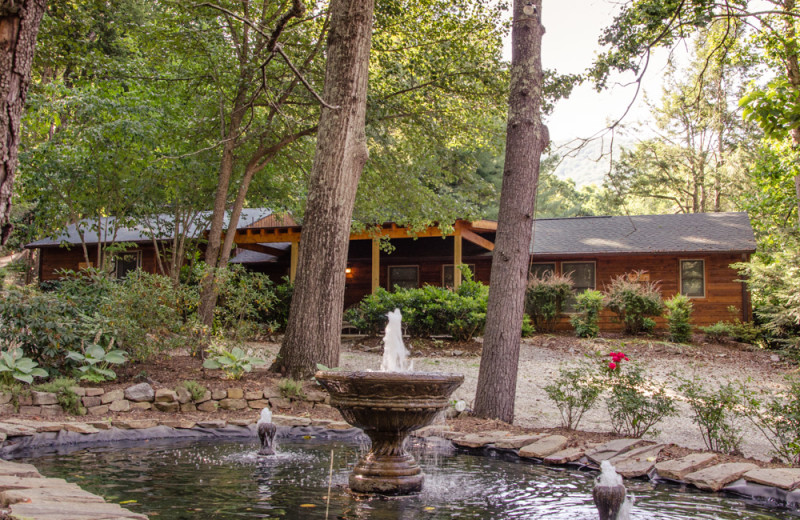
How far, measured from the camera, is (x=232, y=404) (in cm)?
767

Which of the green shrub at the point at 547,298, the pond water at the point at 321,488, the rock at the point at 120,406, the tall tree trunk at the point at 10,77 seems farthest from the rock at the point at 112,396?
the green shrub at the point at 547,298

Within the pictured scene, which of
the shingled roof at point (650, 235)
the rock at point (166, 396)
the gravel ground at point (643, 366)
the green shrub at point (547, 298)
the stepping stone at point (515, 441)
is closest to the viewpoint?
the stepping stone at point (515, 441)

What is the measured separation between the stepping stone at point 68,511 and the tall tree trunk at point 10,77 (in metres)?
1.23

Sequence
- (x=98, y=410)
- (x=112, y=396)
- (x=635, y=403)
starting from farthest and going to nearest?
1. (x=112, y=396)
2. (x=98, y=410)
3. (x=635, y=403)

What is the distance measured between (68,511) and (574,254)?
693 inches

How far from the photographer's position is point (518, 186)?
7.36 m

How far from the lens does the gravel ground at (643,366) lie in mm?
7953

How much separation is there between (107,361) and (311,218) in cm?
303

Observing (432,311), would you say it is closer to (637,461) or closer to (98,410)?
(98,410)

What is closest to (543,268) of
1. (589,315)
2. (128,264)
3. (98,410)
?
(589,315)

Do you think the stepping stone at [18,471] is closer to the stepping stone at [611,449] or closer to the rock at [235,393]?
the rock at [235,393]

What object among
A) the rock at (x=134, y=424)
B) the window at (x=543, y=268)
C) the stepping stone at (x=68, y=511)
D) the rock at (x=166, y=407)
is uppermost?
the window at (x=543, y=268)

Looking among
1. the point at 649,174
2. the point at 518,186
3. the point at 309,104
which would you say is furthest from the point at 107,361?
the point at 649,174

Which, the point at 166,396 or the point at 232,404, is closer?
the point at 166,396
